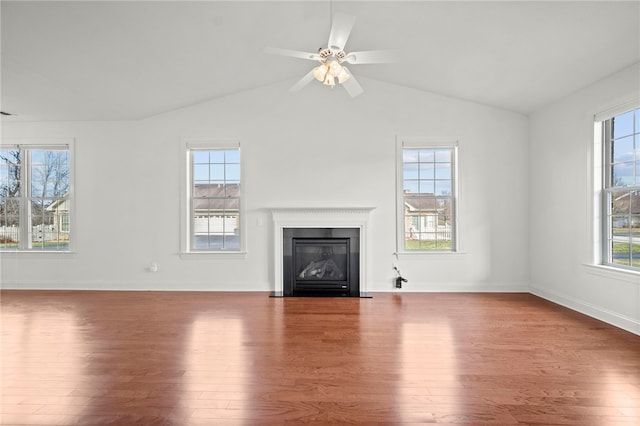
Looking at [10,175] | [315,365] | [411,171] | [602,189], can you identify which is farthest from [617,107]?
[10,175]

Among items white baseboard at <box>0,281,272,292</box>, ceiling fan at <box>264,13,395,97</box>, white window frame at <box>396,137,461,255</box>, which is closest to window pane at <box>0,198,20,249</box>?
white baseboard at <box>0,281,272,292</box>

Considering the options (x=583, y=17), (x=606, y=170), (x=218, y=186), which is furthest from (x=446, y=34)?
(x=218, y=186)

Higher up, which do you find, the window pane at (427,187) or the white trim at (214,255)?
the window pane at (427,187)

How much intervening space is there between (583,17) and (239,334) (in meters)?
4.16

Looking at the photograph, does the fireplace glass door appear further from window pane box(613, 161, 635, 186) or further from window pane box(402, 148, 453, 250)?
window pane box(613, 161, 635, 186)

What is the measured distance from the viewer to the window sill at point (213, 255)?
4914 mm

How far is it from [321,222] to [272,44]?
8.02 feet

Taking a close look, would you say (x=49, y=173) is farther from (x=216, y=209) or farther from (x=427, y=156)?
(x=427, y=156)

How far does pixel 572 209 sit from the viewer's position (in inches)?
157

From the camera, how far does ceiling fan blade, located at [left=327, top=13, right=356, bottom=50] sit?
2.09 m

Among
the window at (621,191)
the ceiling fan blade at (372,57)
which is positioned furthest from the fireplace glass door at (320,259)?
the window at (621,191)

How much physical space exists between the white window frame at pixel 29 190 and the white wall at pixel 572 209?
702 cm

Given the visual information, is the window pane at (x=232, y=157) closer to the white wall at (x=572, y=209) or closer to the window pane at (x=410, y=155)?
the window pane at (x=410, y=155)

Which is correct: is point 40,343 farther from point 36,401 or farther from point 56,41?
point 56,41
